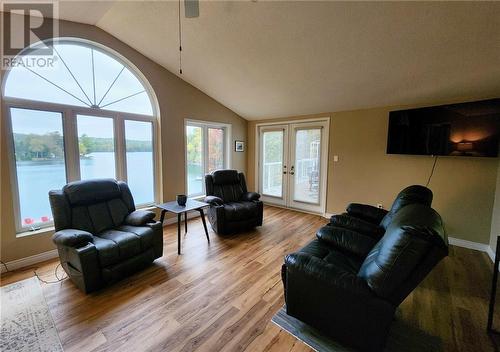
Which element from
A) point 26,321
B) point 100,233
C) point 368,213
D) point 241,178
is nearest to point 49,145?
point 100,233

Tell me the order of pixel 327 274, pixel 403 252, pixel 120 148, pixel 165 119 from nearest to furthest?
1. pixel 403 252
2. pixel 327 274
3. pixel 120 148
4. pixel 165 119

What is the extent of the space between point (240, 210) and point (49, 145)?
2.73 meters

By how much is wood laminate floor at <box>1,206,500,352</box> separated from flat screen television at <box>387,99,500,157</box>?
1.47 m

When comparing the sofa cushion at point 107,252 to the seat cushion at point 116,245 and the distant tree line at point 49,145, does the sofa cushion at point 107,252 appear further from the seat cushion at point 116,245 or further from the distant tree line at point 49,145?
the distant tree line at point 49,145

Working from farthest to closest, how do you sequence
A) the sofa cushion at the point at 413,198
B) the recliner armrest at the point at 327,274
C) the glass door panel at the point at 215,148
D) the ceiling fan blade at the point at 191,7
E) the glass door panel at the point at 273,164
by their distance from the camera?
the glass door panel at the point at 273,164, the glass door panel at the point at 215,148, the sofa cushion at the point at 413,198, the ceiling fan blade at the point at 191,7, the recliner armrest at the point at 327,274

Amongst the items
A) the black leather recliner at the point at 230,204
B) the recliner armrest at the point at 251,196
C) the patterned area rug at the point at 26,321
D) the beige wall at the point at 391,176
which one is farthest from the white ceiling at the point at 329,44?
the patterned area rug at the point at 26,321

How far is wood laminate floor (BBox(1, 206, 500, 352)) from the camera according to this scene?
170cm

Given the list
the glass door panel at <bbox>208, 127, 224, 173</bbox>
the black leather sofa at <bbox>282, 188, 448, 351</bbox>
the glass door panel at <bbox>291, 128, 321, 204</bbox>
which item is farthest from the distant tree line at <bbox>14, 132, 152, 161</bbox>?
the glass door panel at <bbox>291, 128, 321, 204</bbox>

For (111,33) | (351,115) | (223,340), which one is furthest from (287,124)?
(223,340)

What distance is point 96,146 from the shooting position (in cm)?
337

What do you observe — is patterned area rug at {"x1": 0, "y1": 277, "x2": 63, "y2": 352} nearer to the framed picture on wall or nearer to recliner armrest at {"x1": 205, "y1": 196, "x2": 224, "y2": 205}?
recliner armrest at {"x1": 205, "y1": 196, "x2": 224, "y2": 205}

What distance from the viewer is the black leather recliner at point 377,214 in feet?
7.41

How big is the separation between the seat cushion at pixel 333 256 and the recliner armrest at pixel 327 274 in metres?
0.31

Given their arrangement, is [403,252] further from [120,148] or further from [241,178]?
[120,148]
